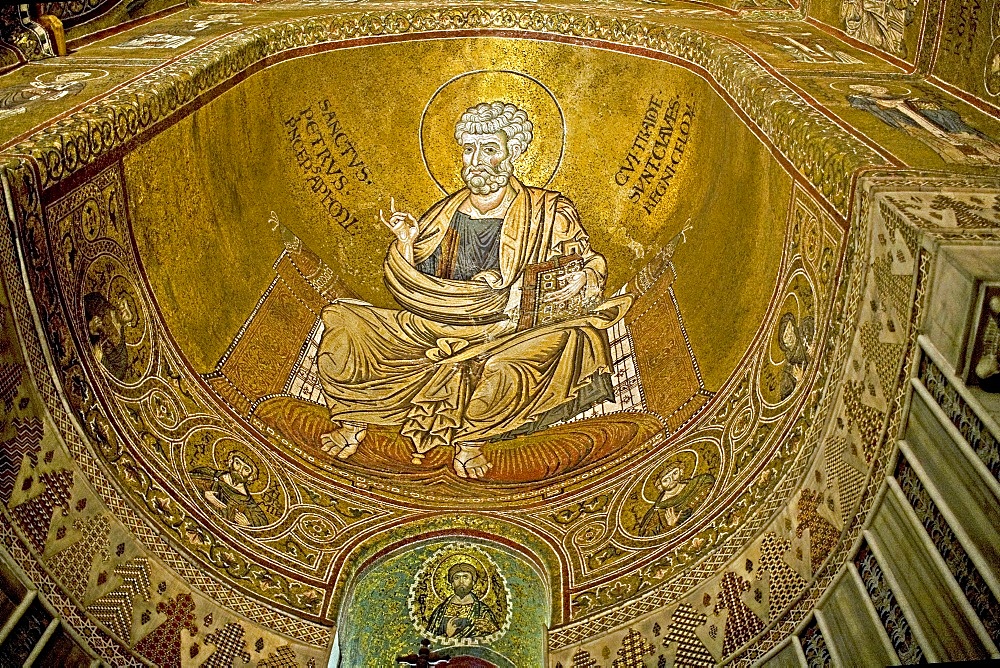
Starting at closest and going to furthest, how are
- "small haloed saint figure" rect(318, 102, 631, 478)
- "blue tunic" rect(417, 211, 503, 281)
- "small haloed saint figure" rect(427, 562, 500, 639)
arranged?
"small haloed saint figure" rect(427, 562, 500, 639)
"small haloed saint figure" rect(318, 102, 631, 478)
"blue tunic" rect(417, 211, 503, 281)

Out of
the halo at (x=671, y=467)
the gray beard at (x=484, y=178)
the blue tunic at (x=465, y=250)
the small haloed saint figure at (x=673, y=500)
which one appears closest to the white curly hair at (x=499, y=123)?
the gray beard at (x=484, y=178)

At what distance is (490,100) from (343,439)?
3738mm

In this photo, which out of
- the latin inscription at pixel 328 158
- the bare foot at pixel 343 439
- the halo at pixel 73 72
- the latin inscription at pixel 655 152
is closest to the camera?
the halo at pixel 73 72

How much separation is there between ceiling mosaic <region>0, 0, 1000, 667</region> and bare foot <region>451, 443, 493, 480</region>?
20 mm

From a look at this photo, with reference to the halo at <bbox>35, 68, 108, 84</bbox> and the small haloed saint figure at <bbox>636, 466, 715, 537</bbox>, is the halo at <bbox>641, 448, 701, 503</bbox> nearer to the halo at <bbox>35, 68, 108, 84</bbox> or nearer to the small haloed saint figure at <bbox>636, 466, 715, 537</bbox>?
the small haloed saint figure at <bbox>636, 466, 715, 537</bbox>

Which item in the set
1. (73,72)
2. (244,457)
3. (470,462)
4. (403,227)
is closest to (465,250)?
(403,227)

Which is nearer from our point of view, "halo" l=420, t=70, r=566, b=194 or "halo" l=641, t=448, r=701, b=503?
"halo" l=641, t=448, r=701, b=503

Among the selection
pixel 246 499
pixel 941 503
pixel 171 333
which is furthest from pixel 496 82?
pixel 941 503

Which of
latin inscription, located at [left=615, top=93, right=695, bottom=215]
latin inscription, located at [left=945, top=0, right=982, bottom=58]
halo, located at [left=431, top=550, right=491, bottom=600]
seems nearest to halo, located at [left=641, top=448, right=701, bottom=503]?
halo, located at [left=431, top=550, right=491, bottom=600]

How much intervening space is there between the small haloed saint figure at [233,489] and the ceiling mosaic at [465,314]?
0.09 ft

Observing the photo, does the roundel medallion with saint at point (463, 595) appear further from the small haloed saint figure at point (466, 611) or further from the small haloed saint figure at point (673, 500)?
the small haloed saint figure at point (673, 500)

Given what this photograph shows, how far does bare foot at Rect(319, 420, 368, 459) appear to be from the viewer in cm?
747

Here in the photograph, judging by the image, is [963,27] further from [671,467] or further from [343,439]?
[343,439]

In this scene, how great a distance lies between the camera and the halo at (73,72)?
21.0ft
